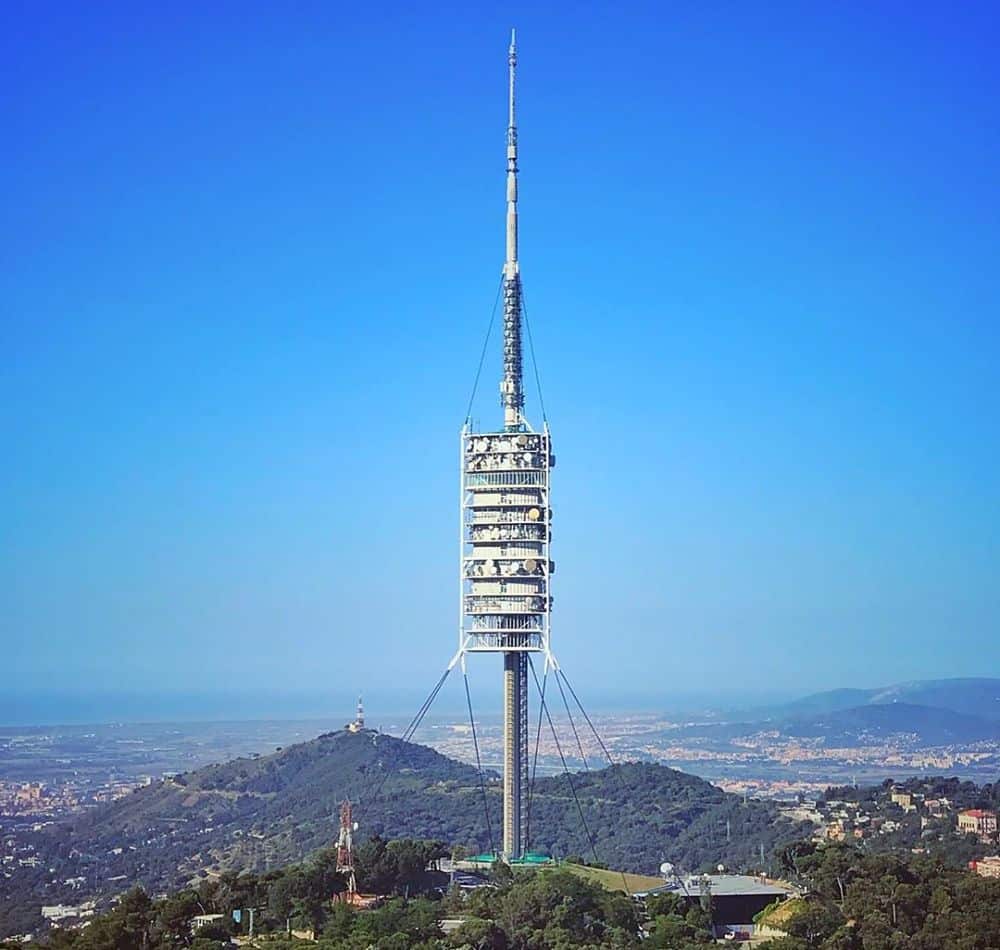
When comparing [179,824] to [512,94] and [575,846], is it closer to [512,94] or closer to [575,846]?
[575,846]

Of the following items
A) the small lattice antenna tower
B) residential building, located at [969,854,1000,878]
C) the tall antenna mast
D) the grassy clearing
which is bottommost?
residential building, located at [969,854,1000,878]

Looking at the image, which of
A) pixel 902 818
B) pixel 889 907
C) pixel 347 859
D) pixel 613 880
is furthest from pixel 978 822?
pixel 347 859

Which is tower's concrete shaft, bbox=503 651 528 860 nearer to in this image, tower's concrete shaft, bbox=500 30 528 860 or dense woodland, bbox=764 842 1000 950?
tower's concrete shaft, bbox=500 30 528 860

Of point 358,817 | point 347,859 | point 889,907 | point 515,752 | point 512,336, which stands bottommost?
point 358,817

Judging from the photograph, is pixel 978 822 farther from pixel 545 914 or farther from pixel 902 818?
pixel 545 914

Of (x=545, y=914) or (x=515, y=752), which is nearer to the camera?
(x=545, y=914)

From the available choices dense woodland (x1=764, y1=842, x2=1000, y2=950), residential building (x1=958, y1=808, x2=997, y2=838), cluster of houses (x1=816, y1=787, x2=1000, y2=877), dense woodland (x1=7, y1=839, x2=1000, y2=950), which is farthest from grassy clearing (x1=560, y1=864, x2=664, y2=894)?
residential building (x1=958, y1=808, x2=997, y2=838)

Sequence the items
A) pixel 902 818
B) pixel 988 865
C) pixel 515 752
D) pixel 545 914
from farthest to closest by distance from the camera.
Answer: pixel 902 818 → pixel 988 865 → pixel 515 752 → pixel 545 914
